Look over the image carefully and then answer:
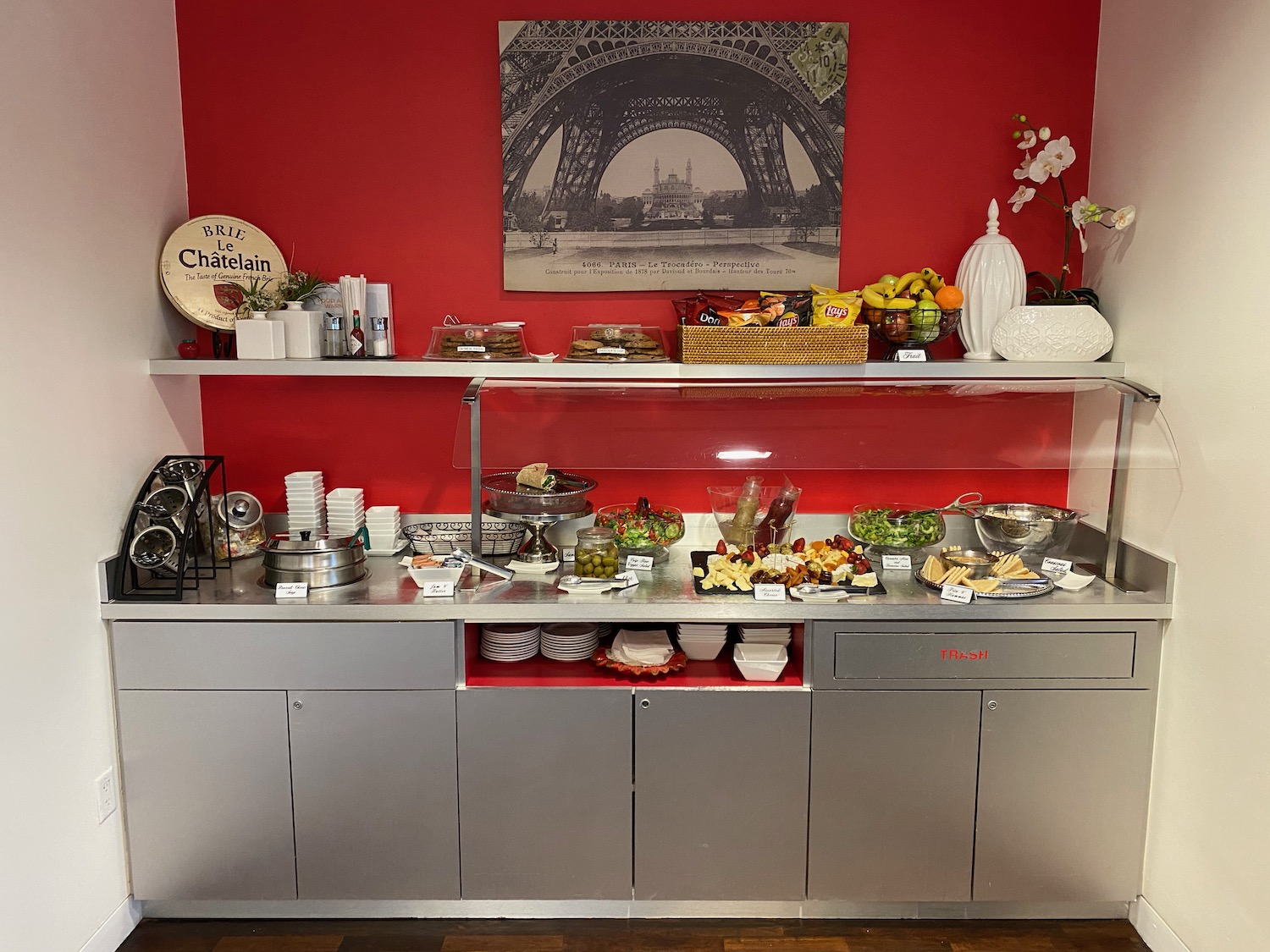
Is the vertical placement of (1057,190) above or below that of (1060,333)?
above

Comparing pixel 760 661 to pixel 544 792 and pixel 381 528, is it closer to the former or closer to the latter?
pixel 544 792

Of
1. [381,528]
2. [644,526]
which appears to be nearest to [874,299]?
[644,526]

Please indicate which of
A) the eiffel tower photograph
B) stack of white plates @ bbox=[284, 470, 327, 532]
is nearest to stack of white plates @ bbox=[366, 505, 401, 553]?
stack of white plates @ bbox=[284, 470, 327, 532]

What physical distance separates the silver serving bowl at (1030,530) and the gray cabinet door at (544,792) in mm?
1171

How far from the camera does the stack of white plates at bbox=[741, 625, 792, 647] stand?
2.42 metres

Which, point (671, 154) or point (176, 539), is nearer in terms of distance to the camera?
point (176, 539)

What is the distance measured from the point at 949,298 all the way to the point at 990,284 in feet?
0.57

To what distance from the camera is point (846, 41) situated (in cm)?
264

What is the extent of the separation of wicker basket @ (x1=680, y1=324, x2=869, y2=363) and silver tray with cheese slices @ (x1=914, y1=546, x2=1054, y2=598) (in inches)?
23.8

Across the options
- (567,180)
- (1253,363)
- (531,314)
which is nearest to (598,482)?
(531,314)

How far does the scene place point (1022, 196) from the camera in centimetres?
267

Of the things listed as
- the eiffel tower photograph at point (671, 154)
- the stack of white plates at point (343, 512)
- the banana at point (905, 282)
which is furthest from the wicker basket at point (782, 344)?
the stack of white plates at point (343, 512)

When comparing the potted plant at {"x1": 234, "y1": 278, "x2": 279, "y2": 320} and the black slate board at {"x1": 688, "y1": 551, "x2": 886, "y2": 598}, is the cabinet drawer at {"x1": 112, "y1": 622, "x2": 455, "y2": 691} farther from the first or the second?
the potted plant at {"x1": 234, "y1": 278, "x2": 279, "y2": 320}

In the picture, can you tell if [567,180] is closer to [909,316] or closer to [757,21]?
[757,21]
